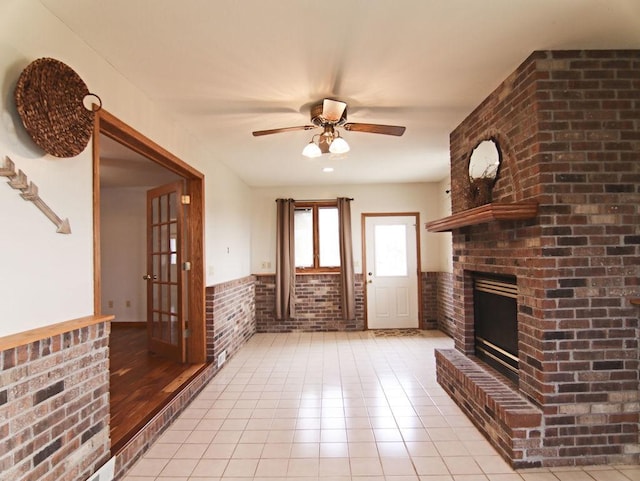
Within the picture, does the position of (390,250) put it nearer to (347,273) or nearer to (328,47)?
(347,273)

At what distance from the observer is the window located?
19.2 ft

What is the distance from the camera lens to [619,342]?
6.63 ft

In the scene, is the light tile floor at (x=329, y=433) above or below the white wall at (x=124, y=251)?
below

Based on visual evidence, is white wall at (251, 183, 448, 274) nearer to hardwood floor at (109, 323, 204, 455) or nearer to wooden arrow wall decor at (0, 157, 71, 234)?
hardwood floor at (109, 323, 204, 455)

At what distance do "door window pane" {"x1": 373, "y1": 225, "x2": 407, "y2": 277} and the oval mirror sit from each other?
297cm

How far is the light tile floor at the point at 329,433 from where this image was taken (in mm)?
2012

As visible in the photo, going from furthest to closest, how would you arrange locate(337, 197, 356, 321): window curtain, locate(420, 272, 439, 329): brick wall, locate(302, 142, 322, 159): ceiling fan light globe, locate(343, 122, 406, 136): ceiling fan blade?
locate(420, 272, 439, 329): brick wall
locate(337, 197, 356, 321): window curtain
locate(302, 142, 322, 159): ceiling fan light globe
locate(343, 122, 406, 136): ceiling fan blade

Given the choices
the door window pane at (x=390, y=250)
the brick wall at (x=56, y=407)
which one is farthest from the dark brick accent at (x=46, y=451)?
the door window pane at (x=390, y=250)

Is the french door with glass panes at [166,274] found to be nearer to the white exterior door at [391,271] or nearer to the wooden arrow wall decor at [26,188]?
the wooden arrow wall decor at [26,188]

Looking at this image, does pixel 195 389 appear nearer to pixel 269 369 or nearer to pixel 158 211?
pixel 269 369

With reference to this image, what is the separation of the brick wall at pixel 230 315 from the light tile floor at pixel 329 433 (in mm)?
322

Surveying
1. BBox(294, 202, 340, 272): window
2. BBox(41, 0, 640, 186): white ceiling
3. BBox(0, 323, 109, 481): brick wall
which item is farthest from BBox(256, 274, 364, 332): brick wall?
BBox(0, 323, 109, 481): brick wall

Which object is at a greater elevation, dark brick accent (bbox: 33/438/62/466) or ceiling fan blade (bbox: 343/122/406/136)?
ceiling fan blade (bbox: 343/122/406/136)

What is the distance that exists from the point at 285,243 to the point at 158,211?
2.12 metres
